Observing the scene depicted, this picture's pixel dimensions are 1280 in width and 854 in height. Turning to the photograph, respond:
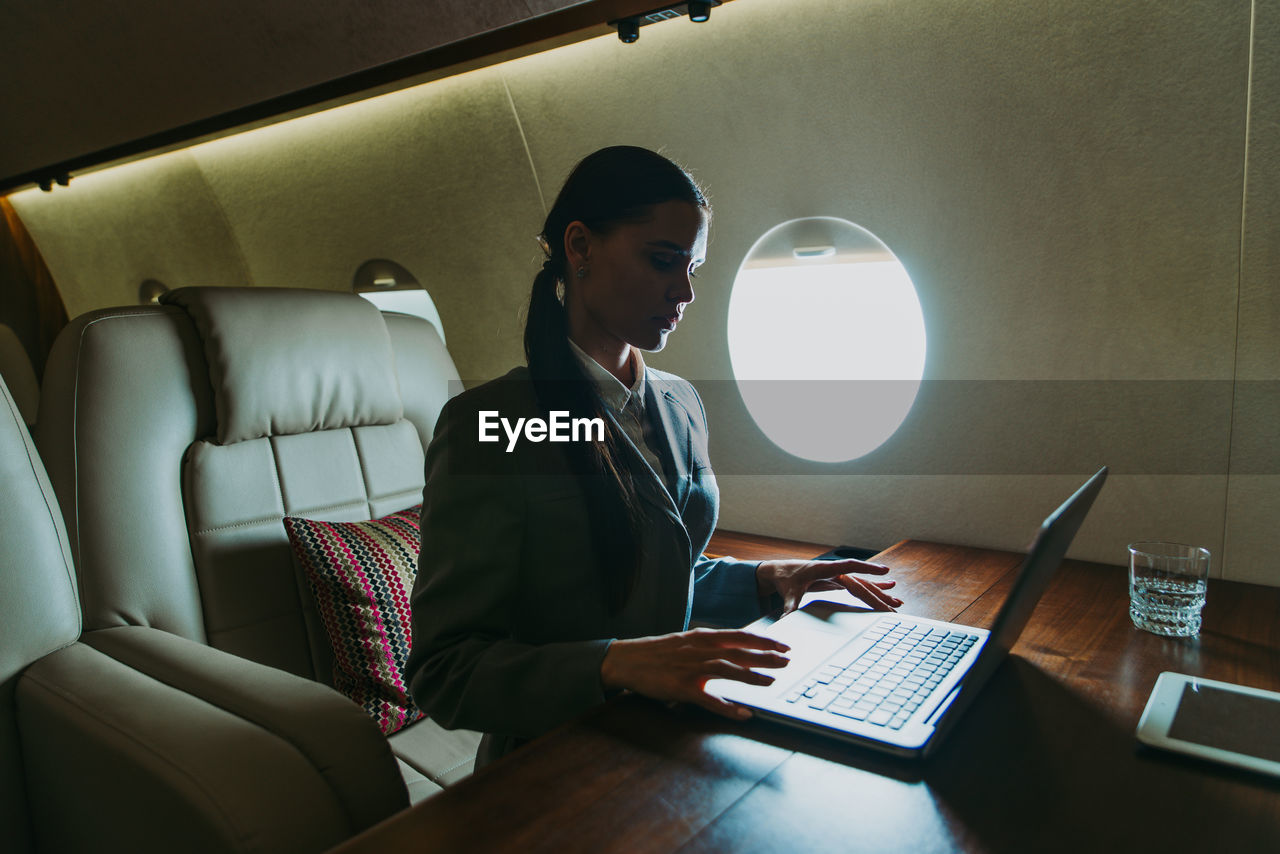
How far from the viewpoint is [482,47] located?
194cm

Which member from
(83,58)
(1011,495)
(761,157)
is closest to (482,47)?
(761,157)

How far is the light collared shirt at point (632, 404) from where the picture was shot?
117 cm

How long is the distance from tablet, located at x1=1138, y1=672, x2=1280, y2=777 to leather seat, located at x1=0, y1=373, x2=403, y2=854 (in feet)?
2.65

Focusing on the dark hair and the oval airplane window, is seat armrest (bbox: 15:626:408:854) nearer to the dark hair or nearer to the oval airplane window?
the dark hair

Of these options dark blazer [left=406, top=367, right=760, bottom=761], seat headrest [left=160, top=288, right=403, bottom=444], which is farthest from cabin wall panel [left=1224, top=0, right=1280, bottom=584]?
seat headrest [left=160, top=288, right=403, bottom=444]

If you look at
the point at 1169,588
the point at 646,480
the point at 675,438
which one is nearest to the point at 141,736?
the point at 646,480

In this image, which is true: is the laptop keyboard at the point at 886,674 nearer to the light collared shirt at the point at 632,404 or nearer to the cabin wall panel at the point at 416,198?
the light collared shirt at the point at 632,404

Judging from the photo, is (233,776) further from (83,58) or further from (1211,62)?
(83,58)

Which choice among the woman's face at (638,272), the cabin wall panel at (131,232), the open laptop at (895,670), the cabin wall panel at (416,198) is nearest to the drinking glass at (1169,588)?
the open laptop at (895,670)

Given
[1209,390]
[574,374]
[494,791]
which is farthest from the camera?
[1209,390]

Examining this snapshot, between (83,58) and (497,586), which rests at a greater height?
(83,58)

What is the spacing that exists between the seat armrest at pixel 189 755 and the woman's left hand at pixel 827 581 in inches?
22.8

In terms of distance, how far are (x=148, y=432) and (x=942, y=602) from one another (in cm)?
131

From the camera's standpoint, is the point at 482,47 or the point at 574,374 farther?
the point at 482,47
